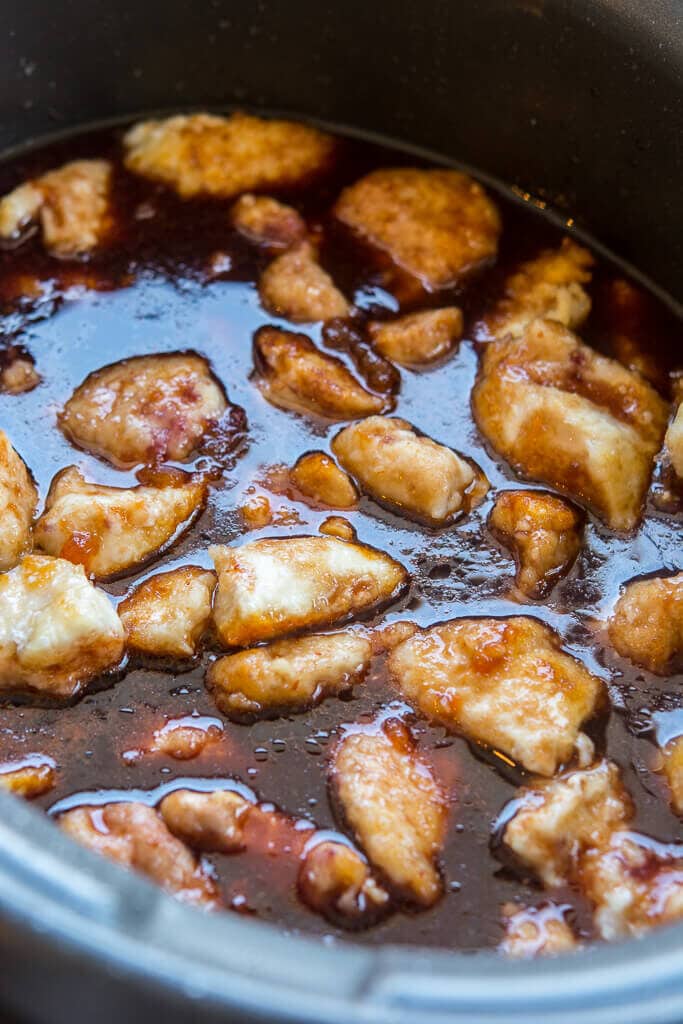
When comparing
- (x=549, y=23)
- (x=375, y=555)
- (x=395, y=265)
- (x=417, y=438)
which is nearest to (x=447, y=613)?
(x=375, y=555)

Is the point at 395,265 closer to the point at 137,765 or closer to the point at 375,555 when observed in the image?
the point at 375,555

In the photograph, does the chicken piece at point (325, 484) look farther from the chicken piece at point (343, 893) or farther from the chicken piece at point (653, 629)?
the chicken piece at point (343, 893)

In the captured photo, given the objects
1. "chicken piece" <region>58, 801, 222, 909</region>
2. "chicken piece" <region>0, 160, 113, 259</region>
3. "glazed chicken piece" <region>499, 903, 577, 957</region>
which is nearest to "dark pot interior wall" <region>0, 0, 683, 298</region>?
"chicken piece" <region>0, 160, 113, 259</region>

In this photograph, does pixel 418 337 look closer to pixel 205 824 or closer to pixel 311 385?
pixel 311 385

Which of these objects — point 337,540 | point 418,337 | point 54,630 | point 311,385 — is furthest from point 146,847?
point 418,337

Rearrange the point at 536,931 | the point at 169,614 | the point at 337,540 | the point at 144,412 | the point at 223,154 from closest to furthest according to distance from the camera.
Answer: the point at 536,931 < the point at 169,614 < the point at 337,540 < the point at 144,412 < the point at 223,154

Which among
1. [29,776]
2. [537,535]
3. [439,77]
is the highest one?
[439,77]
